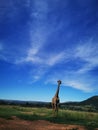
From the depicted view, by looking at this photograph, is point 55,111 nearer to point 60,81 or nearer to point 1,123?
point 60,81

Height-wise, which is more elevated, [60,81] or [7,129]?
[60,81]

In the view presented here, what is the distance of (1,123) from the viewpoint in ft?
64.6

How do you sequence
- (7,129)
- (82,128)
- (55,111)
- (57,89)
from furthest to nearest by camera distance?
1. (57,89)
2. (55,111)
3. (82,128)
4. (7,129)

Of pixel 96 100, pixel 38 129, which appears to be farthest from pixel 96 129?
pixel 96 100

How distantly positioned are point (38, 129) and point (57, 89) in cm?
1407

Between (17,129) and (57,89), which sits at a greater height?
(57,89)

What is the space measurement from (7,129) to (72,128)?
602 centimetres

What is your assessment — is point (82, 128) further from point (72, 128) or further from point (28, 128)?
point (28, 128)

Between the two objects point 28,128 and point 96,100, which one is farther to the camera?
point 96,100

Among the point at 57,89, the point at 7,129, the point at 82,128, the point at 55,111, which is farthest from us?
the point at 57,89

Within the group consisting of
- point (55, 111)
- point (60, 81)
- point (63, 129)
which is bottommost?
point (63, 129)

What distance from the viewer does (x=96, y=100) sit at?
440ft

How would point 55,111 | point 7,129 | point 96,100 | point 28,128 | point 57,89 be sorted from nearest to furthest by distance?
point 7,129 → point 28,128 → point 55,111 → point 57,89 → point 96,100

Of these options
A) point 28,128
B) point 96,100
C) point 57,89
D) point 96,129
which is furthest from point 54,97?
point 96,100
